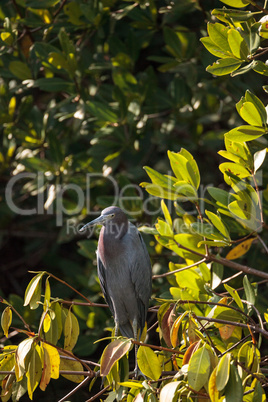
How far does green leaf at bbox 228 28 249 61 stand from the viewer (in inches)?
98.4

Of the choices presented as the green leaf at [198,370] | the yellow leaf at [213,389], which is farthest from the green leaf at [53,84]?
the yellow leaf at [213,389]

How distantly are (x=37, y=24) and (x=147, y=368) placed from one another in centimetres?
296

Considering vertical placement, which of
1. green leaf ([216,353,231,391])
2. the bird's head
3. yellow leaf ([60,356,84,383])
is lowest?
the bird's head

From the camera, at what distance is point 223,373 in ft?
6.14

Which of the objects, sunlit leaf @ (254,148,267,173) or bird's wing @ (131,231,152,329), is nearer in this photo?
sunlit leaf @ (254,148,267,173)

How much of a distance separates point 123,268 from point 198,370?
1718mm

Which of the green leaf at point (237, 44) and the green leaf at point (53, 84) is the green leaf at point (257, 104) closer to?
the green leaf at point (237, 44)

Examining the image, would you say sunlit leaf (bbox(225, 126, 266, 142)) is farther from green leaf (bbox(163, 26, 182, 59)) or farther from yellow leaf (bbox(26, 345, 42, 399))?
green leaf (bbox(163, 26, 182, 59))

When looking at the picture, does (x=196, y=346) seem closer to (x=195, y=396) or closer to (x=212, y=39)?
(x=195, y=396)

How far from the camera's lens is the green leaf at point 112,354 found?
212cm

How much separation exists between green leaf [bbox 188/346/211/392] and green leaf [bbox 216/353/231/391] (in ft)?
0.29

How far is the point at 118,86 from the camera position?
13.9ft

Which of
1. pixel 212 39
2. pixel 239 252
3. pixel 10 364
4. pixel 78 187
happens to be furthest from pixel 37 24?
pixel 10 364

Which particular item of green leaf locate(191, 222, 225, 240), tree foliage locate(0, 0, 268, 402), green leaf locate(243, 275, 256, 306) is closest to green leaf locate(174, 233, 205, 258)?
tree foliage locate(0, 0, 268, 402)
